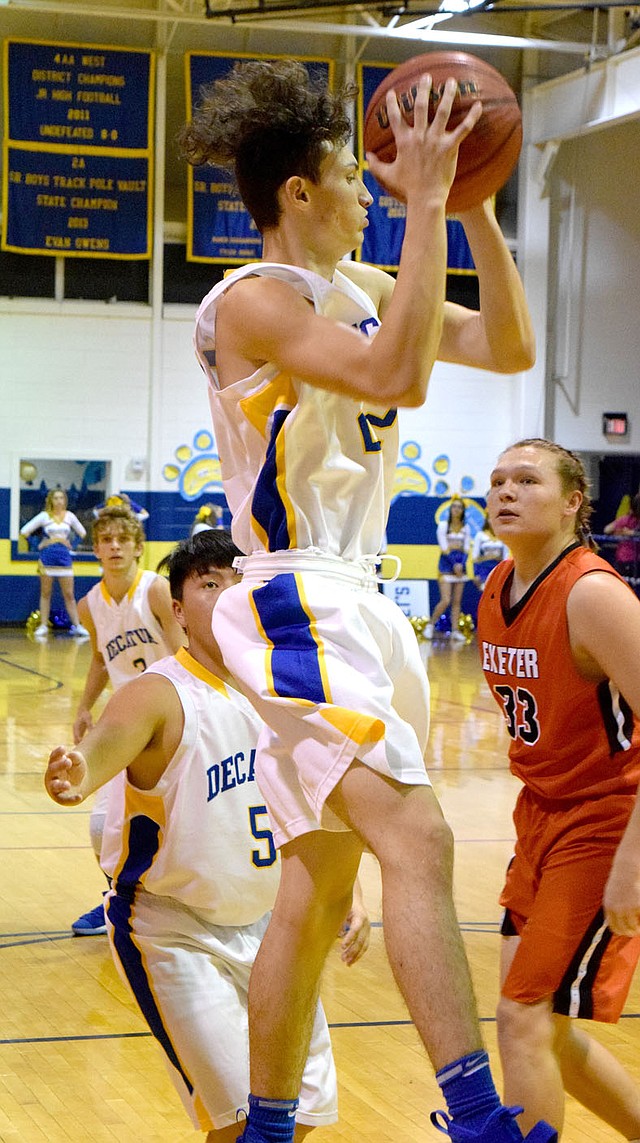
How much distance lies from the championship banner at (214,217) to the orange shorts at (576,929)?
1419cm

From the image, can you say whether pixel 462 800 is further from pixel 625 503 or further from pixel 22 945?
pixel 625 503

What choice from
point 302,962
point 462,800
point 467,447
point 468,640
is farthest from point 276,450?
point 467,447

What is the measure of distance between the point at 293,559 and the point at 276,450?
7.1 inches

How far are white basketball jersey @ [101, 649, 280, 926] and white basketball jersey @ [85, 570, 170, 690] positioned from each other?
2413 mm

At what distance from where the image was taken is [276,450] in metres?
2.22

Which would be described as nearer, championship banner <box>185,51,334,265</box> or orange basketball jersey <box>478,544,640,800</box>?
orange basketball jersey <box>478,544,640,800</box>

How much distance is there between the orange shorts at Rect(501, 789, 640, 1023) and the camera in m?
2.53

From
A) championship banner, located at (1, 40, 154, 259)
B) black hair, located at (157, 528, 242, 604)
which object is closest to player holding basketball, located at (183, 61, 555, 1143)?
black hair, located at (157, 528, 242, 604)

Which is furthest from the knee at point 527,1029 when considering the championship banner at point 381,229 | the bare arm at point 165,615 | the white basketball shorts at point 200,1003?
the championship banner at point 381,229

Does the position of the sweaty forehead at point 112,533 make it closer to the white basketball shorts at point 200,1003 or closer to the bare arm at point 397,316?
the white basketball shorts at point 200,1003

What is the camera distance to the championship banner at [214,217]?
53.0 ft

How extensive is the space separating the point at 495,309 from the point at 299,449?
53cm

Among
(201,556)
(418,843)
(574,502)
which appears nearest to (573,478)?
(574,502)

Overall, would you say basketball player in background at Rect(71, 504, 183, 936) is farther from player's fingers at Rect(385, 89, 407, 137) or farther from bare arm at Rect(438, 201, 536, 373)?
player's fingers at Rect(385, 89, 407, 137)
